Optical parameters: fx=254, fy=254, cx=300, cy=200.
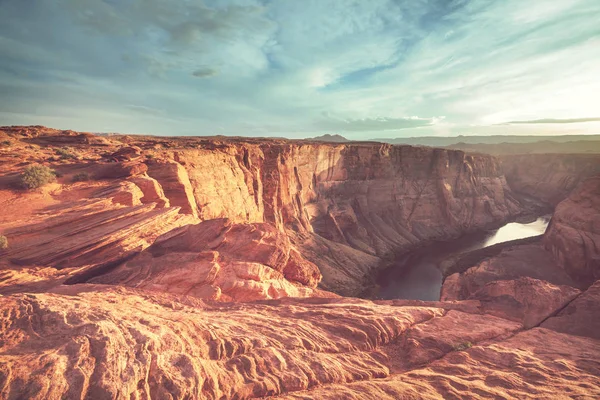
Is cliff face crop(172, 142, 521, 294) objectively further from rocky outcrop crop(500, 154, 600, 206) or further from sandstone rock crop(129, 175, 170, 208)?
rocky outcrop crop(500, 154, 600, 206)

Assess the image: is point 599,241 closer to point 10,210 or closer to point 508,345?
point 508,345

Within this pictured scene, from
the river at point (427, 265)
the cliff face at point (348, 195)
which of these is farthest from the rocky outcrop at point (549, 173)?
the river at point (427, 265)

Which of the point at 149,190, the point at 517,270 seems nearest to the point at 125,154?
the point at 149,190

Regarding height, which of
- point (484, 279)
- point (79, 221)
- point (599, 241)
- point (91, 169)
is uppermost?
point (91, 169)

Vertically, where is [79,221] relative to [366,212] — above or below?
above

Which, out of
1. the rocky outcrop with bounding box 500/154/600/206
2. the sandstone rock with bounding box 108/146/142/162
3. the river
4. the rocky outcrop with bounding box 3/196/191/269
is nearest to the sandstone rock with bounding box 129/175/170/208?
the rocky outcrop with bounding box 3/196/191/269

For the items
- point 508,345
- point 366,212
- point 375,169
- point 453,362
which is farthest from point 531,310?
point 375,169
